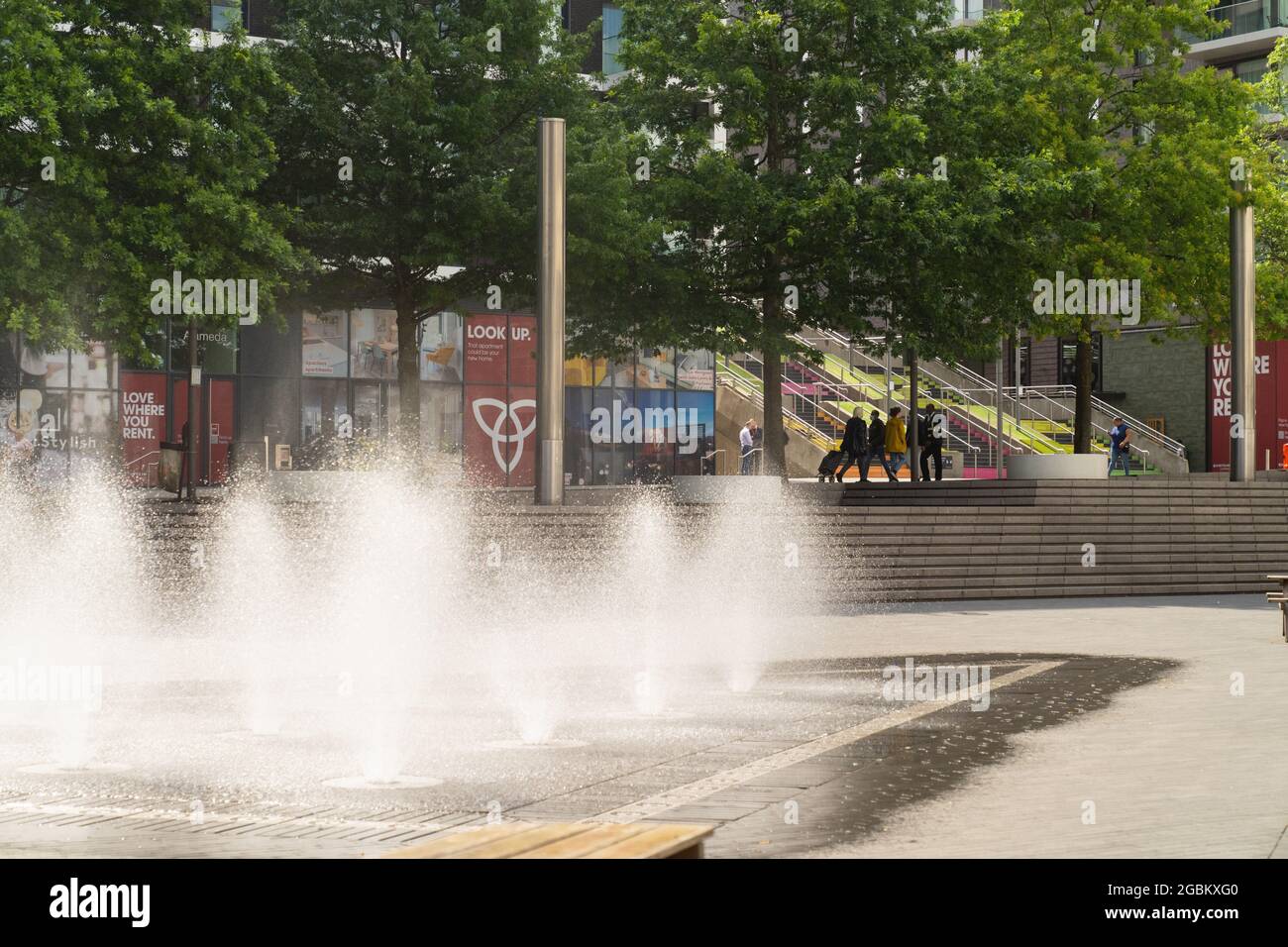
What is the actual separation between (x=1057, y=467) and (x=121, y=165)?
16117 mm

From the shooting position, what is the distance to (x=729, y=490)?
2578 cm

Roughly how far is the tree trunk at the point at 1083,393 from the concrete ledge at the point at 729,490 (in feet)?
31.7

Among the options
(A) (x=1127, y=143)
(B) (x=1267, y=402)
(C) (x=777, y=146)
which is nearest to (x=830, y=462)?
(C) (x=777, y=146)

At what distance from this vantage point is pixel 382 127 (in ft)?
90.5

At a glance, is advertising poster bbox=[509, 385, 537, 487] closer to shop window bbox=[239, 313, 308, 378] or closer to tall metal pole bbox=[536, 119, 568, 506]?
shop window bbox=[239, 313, 308, 378]

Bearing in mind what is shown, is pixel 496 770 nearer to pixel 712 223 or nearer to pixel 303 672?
pixel 303 672

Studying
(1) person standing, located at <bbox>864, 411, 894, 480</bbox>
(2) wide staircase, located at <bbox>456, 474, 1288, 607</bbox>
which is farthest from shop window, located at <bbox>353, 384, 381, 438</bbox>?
(2) wide staircase, located at <bbox>456, 474, 1288, 607</bbox>

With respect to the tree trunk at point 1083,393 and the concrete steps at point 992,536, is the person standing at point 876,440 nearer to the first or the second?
the tree trunk at point 1083,393

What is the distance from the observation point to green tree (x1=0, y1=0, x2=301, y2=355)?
24.5 m

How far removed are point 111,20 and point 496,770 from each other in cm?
2096

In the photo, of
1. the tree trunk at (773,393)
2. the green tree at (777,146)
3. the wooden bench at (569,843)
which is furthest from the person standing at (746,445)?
the wooden bench at (569,843)

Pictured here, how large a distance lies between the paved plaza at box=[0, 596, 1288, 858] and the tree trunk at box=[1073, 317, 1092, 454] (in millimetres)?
19606

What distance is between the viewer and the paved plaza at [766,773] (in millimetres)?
6984
